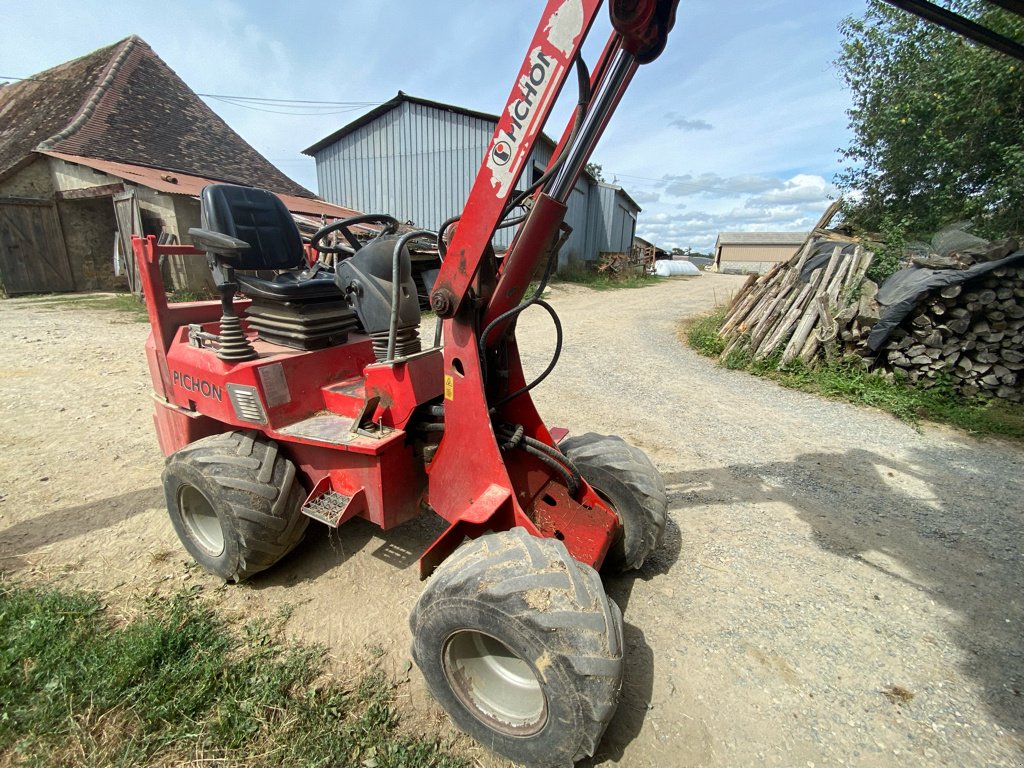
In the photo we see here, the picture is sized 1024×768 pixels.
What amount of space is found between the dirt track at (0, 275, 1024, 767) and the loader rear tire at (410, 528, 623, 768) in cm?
20

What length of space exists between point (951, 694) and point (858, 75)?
55.7 ft

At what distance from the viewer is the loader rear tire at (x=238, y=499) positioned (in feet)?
8.43

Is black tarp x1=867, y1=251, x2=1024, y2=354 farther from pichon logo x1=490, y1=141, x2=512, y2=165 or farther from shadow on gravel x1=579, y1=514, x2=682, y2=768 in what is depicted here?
pichon logo x1=490, y1=141, x2=512, y2=165

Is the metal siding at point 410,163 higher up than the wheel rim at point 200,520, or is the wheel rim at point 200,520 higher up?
the metal siding at point 410,163

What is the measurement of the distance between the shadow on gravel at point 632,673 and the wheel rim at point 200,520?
2.25 metres

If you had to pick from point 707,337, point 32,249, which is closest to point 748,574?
point 707,337

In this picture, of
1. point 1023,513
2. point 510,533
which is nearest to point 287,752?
point 510,533

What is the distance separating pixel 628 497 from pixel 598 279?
22118 millimetres

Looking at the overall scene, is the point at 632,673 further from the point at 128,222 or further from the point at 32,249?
the point at 32,249

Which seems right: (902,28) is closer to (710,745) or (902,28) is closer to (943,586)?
(943,586)

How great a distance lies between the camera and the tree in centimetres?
938

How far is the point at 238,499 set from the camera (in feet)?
8.41

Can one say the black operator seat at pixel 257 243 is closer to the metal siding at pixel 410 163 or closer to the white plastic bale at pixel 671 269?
the metal siding at pixel 410 163

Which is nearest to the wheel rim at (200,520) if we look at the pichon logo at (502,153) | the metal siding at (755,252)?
the pichon logo at (502,153)
